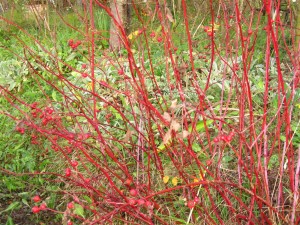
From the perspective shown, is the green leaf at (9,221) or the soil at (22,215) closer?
the green leaf at (9,221)

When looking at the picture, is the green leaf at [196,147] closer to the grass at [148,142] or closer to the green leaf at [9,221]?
the grass at [148,142]

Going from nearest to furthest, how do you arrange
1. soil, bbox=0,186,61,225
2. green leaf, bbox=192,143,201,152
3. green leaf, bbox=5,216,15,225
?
green leaf, bbox=5,216,15,225 < soil, bbox=0,186,61,225 < green leaf, bbox=192,143,201,152

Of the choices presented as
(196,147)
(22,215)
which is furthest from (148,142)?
(22,215)

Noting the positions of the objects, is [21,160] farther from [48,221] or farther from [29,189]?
[48,221]

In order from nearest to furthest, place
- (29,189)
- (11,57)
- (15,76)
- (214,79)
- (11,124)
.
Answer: (29,189) → (11,124) → (214,79) → (15,76) → (11,57)

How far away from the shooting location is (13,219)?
116 inches

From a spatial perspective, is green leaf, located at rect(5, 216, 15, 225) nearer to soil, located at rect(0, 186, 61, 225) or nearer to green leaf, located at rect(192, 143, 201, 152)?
soil, located at rect(0, 186, 61, 225)

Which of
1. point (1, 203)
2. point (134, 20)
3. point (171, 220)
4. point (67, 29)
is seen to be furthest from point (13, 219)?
point (134, 20)

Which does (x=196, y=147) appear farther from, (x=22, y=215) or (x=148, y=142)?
(x=22, y=215)

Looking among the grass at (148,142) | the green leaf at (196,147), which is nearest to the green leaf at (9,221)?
the grass at (148,142)

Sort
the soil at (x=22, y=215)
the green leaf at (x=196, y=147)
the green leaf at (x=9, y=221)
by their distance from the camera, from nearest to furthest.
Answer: the green leaf at (x=9, y=221) → the soil at (x=22, y=215) → the green leaf at (x=196, y=147)

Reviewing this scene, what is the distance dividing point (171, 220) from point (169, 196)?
0.22 meters

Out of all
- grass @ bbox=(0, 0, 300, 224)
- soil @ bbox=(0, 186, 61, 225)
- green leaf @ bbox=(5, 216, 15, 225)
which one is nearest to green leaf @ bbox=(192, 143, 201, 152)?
grass @ bbox=(0, 0, 300, 224)

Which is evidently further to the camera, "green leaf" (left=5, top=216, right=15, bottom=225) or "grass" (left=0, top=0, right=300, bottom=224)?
"green leaf" (left=5, top=216, right=15, bottom=225)
